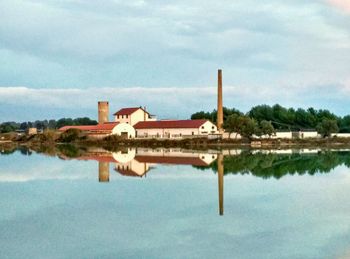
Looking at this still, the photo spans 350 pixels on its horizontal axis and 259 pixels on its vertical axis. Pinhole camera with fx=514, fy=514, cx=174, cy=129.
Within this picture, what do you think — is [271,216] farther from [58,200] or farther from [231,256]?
[58,200]

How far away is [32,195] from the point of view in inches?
491

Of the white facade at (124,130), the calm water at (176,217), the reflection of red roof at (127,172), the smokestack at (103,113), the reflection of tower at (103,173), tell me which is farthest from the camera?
the smokestack at (103,113)

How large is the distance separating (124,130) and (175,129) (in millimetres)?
5020

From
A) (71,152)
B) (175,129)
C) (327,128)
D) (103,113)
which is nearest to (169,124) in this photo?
(175,129)

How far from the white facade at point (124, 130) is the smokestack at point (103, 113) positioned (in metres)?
6.21

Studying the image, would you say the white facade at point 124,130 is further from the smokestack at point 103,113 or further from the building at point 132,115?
the smokestack at point 103,113

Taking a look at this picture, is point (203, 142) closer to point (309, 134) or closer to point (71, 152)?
point (309, 134)

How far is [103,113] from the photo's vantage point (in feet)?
185

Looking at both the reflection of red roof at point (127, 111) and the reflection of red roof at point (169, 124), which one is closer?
the reflection of red roof at point (169, 124)

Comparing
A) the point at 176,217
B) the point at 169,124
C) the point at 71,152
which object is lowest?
the point at 176,217

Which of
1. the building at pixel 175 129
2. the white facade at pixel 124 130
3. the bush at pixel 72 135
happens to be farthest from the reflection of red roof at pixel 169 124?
the bush at pixel 72 135

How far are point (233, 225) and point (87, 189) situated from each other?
6122mm

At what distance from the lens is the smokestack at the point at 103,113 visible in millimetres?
56531

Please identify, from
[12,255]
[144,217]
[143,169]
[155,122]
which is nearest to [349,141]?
[155,122]
